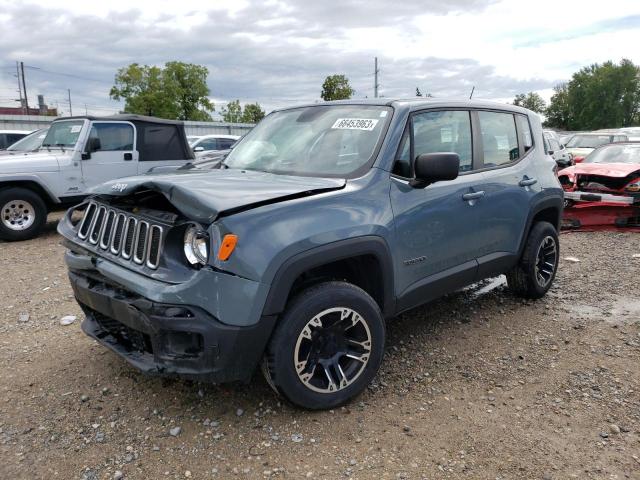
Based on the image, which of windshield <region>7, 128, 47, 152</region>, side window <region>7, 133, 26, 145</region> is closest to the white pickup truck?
windshield <region>7, 128, 47, 152</region>

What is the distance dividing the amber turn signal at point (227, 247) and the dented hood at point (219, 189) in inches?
4.8

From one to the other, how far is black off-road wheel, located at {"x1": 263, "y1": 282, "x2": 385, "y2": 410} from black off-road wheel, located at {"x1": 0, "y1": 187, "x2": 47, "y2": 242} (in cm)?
651

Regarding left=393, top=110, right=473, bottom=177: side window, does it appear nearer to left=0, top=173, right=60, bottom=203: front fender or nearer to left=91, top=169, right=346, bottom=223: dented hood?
left=91, top=169, right=346, bottom=223: dented hood

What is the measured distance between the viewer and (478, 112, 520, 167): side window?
4.19 m

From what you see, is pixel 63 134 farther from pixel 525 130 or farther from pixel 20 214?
pixel 525 130

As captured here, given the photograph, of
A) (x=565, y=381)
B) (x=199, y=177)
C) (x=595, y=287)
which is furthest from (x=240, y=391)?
(x=595, y=287)

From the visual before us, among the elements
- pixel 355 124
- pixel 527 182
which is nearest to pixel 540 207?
pixel 527 182

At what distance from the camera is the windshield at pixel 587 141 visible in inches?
695

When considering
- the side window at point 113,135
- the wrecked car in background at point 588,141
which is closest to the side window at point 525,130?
the side window at point 113,135

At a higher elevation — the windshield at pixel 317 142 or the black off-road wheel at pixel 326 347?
the windshield at pixel 317 142

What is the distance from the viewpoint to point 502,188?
4.16 m

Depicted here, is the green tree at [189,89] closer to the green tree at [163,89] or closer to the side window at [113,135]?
the green tree at [163,89]

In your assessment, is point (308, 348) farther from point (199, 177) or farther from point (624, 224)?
point (624, 224)

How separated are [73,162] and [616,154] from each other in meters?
9.59
